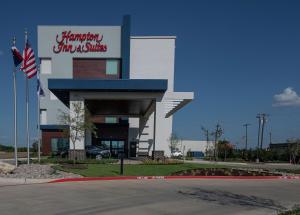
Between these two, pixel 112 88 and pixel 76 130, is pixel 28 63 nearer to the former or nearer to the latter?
pixel 76 130

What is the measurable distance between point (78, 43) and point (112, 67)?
6.42m

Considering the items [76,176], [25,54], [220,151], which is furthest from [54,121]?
[76,176]

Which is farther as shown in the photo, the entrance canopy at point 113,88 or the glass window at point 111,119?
the glass window at point 111,119

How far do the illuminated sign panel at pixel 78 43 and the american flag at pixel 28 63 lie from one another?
37.7 m

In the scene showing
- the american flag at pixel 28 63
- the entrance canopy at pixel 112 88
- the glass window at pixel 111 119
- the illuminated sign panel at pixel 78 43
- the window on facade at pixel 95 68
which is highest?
the illuminated sign panel at pixel 78 43

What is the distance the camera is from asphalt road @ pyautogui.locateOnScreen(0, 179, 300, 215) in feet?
36.6

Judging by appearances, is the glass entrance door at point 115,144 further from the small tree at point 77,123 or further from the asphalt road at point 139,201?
the asphalt road at point 139,201

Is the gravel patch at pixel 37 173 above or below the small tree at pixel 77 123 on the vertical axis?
below

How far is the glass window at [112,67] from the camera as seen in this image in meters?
62.4

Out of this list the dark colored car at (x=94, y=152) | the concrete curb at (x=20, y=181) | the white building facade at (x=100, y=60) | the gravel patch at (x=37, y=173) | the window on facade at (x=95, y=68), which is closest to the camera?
the concrete curb at (x=20, y=181)

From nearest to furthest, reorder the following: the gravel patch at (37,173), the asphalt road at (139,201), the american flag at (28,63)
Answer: the asphalt road at (139,201) < the gravel patch at (37,173) < the american flag at (28,63)

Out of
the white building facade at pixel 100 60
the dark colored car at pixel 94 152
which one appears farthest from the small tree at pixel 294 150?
the dark colored car at pixel 94 152

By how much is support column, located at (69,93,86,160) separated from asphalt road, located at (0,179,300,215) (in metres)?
15.5

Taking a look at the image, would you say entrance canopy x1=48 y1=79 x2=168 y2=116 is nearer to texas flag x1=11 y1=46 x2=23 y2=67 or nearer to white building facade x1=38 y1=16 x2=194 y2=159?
texas flag x1=11 y1=46 x2=23 y2=67
